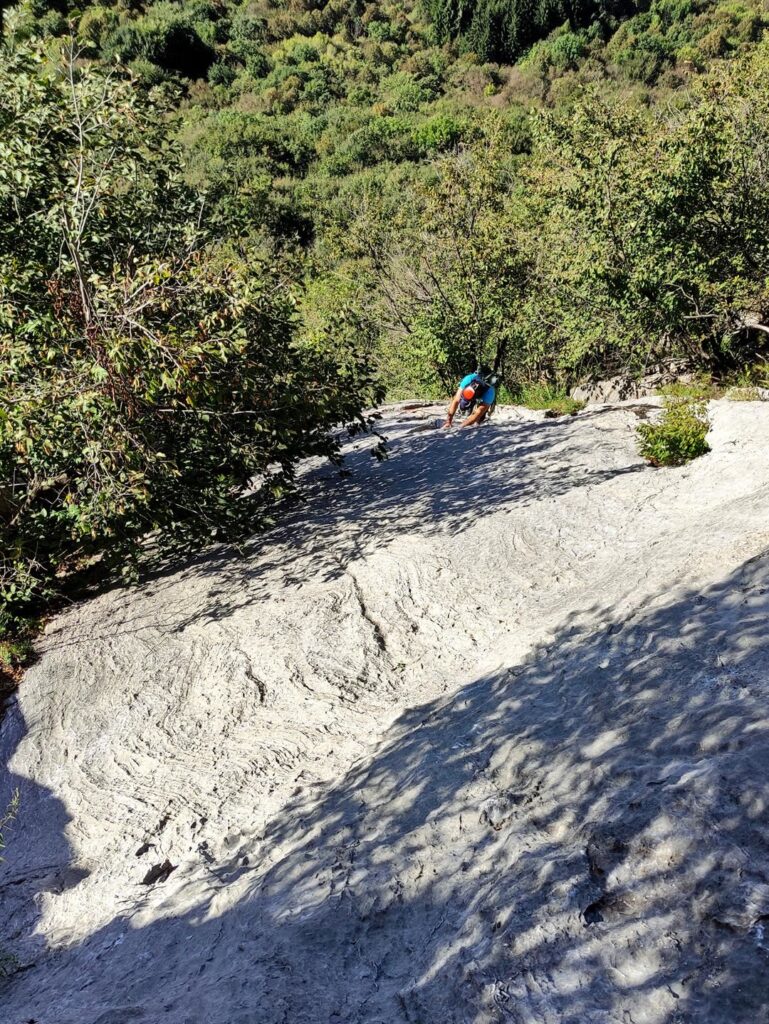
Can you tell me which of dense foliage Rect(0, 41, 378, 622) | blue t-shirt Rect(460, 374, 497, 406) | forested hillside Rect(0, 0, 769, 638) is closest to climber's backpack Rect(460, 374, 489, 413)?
blue t-shirt Rect(460, 374, 497, 406)

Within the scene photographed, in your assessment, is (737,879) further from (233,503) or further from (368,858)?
(233,503)

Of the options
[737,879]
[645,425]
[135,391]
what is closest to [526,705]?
[737,879]

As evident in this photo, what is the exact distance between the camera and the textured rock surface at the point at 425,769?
2994mm

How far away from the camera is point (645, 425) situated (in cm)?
922

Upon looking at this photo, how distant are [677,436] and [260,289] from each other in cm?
578

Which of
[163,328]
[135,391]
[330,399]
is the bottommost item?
[330,399]

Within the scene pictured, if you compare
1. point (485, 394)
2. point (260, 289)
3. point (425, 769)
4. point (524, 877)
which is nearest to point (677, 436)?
point (485, 394)

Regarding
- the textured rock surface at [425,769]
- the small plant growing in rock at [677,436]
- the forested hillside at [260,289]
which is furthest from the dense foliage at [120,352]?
the small plant growing in rock at [677,436]

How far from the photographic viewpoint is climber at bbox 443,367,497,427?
41.6ft

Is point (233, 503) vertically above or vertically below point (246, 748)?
above

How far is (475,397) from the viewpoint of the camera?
12734mm

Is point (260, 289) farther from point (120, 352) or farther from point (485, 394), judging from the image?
point (485, 394)

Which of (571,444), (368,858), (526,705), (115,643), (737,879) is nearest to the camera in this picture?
(737,879)

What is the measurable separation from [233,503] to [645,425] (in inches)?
229
